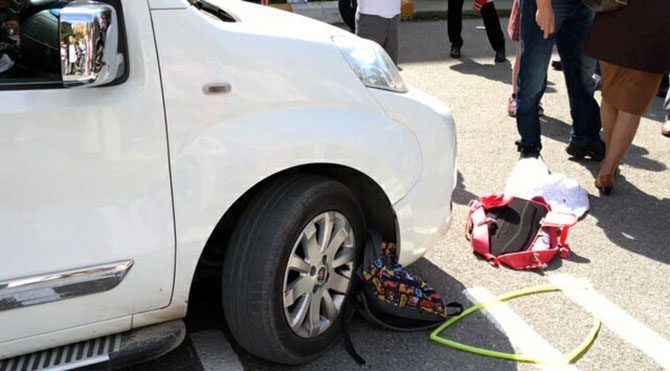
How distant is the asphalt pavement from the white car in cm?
35

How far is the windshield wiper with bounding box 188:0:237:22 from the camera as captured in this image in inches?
111

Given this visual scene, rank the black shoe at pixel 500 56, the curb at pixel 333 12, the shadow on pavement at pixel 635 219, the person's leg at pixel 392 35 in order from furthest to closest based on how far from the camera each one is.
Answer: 1. the curb at pixel 333 12
2. the black shoe at pixel 500 56
3. the person's leg at pixel 392 35
4. the shadow on pavement at pixel 635 219

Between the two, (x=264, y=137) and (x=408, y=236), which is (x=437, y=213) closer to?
(x=408, y=236)

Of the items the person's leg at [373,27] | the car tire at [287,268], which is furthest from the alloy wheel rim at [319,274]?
the person's leg at [373,27]

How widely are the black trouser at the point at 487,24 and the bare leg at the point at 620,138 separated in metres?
3.39

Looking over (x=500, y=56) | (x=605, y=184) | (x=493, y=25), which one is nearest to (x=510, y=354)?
(x=605, y=184)

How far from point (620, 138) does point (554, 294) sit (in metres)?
1.51

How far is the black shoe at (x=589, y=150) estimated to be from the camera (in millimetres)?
5332

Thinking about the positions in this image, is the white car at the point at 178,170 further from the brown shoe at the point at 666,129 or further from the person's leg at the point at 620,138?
the brown shoe at the point at 666,129

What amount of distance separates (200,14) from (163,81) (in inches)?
11.1

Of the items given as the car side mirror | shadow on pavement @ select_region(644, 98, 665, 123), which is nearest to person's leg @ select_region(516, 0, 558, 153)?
shadow on pavement @ select_region(644, 98, 665, 123)

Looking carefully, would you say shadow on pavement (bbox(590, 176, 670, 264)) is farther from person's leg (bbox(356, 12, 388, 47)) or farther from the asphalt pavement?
person's leg (bbox(356, 12, 388, 47))

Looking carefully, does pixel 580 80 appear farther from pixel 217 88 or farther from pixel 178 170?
pixel 178 170

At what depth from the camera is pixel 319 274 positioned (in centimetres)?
292
